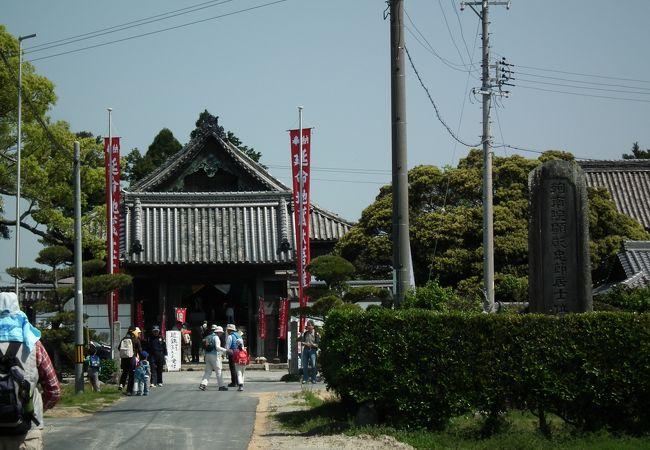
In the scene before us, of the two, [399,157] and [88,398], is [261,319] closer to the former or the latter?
[88,398]

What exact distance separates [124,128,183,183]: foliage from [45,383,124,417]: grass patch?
112 ft

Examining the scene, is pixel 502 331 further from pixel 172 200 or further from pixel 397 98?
pixel 172 200

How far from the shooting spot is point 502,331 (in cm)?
1443

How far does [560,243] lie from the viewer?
15969mm

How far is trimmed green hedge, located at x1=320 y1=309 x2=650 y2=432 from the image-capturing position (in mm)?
14172

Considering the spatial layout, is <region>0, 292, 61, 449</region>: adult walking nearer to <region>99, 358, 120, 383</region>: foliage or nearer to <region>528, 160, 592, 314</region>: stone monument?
Answer: <region>528, 160, 592, 314</region>: stone monument

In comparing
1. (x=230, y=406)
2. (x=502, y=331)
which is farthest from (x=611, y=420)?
(x=230, y=406)

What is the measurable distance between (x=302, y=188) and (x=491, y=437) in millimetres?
20973

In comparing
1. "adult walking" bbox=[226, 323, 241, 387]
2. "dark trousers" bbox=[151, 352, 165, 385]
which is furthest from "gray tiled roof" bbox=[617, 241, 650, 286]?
"dark trousers" bbox=[151, 352, 165, 385]

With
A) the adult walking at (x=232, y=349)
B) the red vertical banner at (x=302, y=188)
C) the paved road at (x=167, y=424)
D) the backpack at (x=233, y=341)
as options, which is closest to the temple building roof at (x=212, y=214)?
the red vertical banner at (x=302, y=188)

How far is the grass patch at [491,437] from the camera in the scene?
13430 mm

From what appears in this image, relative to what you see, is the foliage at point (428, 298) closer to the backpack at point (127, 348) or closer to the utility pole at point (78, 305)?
the backpack at point (127, 348)

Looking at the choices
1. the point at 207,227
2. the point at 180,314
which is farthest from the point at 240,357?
the point at 207,227

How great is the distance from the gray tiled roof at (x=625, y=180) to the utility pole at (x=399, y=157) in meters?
31.0
